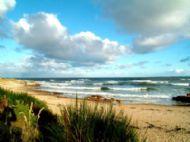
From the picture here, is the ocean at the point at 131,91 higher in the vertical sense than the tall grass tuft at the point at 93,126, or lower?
lower

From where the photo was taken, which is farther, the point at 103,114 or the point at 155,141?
the point at 155,141

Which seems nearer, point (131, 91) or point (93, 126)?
point (93, 126)

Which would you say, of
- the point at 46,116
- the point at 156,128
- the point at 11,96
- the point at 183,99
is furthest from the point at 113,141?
the point at 183,99

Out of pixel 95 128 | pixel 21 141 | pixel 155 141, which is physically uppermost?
pixel 95 128

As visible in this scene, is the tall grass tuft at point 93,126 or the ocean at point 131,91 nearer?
the tall grass tuft at point 93,126

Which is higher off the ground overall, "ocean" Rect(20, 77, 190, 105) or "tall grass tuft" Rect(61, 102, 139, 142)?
"tall grass tuft" Rect(61, 102, 139, 142)

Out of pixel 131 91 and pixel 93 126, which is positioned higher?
pixel 93 126

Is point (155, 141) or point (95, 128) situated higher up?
point (95, 128)

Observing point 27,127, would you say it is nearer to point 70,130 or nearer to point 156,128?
point 70,130

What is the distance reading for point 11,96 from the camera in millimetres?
7637

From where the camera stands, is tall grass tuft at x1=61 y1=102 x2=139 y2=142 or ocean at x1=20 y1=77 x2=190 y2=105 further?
ocean at x1=20 y1=77 x2=190 y2=105

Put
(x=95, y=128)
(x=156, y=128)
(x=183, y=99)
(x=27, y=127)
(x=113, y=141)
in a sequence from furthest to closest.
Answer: (x=183, y=99) → (x=156, y=128) → (x=27, y=127) → (x=95, y=128) → (x=113, y=141)

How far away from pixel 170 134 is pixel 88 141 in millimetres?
7856

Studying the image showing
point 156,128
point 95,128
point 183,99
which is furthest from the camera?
point 183,99
